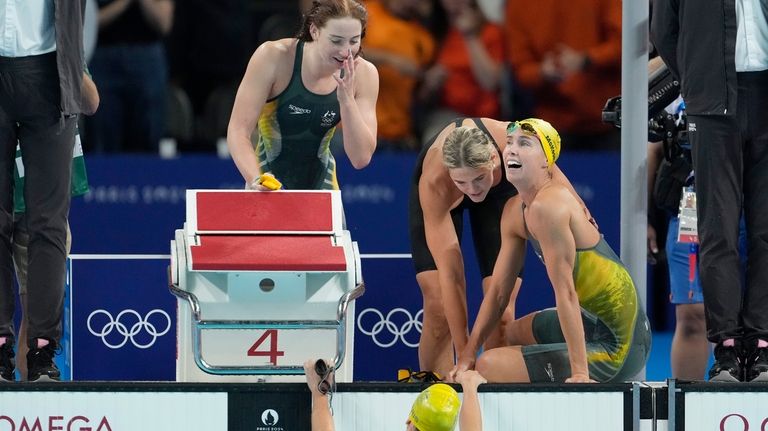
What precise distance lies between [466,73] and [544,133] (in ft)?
12.3

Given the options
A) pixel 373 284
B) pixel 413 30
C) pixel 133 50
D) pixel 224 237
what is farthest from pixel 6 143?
pixel 413 30

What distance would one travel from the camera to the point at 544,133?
5.39 metres

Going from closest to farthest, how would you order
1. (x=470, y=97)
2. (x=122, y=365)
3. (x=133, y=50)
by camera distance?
(x=122, y=365), (x=133, y=50), (x=470, y=97)

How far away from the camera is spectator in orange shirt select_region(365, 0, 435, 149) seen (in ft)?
29.3

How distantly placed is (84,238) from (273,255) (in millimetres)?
2827

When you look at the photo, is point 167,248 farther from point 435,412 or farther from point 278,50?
point 435,412

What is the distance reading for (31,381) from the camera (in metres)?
5.10

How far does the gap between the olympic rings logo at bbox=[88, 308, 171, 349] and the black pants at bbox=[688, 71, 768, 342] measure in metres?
2.34

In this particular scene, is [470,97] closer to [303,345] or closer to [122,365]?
[122,365]

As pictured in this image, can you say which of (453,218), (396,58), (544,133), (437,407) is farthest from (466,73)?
(437,407)

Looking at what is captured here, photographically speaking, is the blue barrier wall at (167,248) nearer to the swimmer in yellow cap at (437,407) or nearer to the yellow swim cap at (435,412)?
the swimmer in yellow cap at (437,407)

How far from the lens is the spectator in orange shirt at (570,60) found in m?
8.90

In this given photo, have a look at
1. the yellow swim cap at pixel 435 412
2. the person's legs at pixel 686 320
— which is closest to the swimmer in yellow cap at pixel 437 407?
the yellow swim cap at pixel 435 412

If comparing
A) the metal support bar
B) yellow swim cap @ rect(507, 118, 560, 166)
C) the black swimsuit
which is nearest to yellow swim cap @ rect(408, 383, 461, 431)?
the metal support bar
